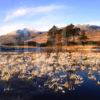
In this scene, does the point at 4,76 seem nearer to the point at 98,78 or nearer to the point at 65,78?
the point at 65,78

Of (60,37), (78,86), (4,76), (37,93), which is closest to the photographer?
(37,93)

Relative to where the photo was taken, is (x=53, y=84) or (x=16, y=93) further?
(x=53, y=84)

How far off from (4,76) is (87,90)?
12.0 meters

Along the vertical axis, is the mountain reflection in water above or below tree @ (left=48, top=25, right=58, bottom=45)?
below

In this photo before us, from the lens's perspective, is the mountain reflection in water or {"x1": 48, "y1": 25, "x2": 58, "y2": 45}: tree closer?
the mountain reflection in water

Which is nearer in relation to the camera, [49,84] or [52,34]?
[49,84]

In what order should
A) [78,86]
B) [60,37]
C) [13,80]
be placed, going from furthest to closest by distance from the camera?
[60,37] → [13,80] → [78,86]

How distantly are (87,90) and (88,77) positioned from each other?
645cm

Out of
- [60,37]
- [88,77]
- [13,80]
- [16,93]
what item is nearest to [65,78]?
[88,77]

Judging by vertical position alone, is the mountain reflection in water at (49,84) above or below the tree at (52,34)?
below

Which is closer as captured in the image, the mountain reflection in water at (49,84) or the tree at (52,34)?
the mountain reflection in water at (49,84)

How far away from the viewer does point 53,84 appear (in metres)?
29.5

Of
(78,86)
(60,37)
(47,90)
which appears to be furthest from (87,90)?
(60,37)

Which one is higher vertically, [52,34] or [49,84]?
[52,34]
